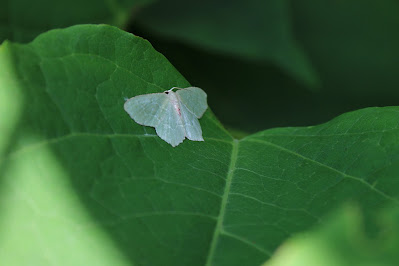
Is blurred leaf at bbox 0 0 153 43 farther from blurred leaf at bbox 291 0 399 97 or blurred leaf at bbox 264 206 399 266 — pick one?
blurred leaf at bbox 264 206 399 266

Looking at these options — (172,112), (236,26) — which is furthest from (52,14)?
(172,112)

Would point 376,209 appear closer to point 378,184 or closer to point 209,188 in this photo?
point 378,184

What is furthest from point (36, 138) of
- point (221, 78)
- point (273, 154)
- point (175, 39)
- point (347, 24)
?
point (347, 24)

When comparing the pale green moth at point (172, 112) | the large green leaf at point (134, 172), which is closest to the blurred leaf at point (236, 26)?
the pale green moth at point (172, 112)

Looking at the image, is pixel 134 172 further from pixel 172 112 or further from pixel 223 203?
pixel 172 112

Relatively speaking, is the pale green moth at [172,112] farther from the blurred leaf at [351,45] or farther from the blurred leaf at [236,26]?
the blurred leaf at [351,45]
